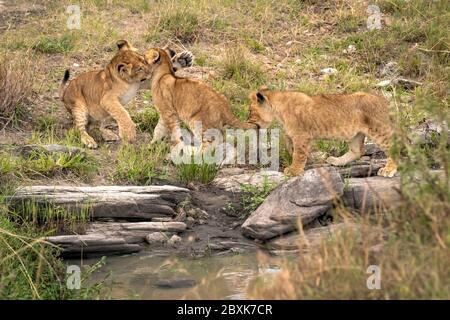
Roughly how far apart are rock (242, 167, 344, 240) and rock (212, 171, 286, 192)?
593 millimetres

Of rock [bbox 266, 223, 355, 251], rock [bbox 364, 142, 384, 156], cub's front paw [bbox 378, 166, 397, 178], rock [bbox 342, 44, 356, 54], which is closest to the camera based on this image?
rock [bbox 266, 223, 355, 251]

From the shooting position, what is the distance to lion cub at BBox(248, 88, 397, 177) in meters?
9.90

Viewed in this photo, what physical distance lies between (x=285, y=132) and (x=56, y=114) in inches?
115

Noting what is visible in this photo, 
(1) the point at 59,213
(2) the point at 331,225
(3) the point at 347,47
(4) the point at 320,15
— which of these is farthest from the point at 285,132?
(4) the point at 320,15

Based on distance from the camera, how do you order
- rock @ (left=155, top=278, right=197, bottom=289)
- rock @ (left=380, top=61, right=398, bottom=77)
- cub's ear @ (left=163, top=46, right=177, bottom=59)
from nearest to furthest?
1. rock @ (left=155, top=278, right=197, bottom=289)
2. cub's ear @ (left=163, top=46, right=177, bottom=59)
3. rock @ (left=380, top=61, right=398, bottom=77)

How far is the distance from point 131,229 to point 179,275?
3.24ft

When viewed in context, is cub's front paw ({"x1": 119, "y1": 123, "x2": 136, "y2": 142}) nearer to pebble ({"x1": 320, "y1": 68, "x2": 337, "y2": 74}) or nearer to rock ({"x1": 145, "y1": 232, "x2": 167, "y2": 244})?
rock ({"x1": 145, "y1": 232, "x2": 167, "y2": 244})

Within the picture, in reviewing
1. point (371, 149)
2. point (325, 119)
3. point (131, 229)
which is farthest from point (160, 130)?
point (371, 149)

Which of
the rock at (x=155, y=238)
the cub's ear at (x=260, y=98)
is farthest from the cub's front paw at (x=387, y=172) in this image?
the rock at (x=155, y=238)

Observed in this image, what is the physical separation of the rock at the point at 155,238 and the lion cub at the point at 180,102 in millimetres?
1742

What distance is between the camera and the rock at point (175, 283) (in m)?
8.16

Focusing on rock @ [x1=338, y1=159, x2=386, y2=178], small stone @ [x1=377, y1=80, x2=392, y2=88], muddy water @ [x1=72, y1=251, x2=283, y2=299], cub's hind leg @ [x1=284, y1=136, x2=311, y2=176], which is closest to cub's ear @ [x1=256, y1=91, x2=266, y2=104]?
cub's hind leg @ [x1=284, y1=136, x2=311, y2=176]

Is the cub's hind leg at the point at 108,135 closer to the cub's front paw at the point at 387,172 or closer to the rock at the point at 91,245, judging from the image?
the rock at the point at 91,245
